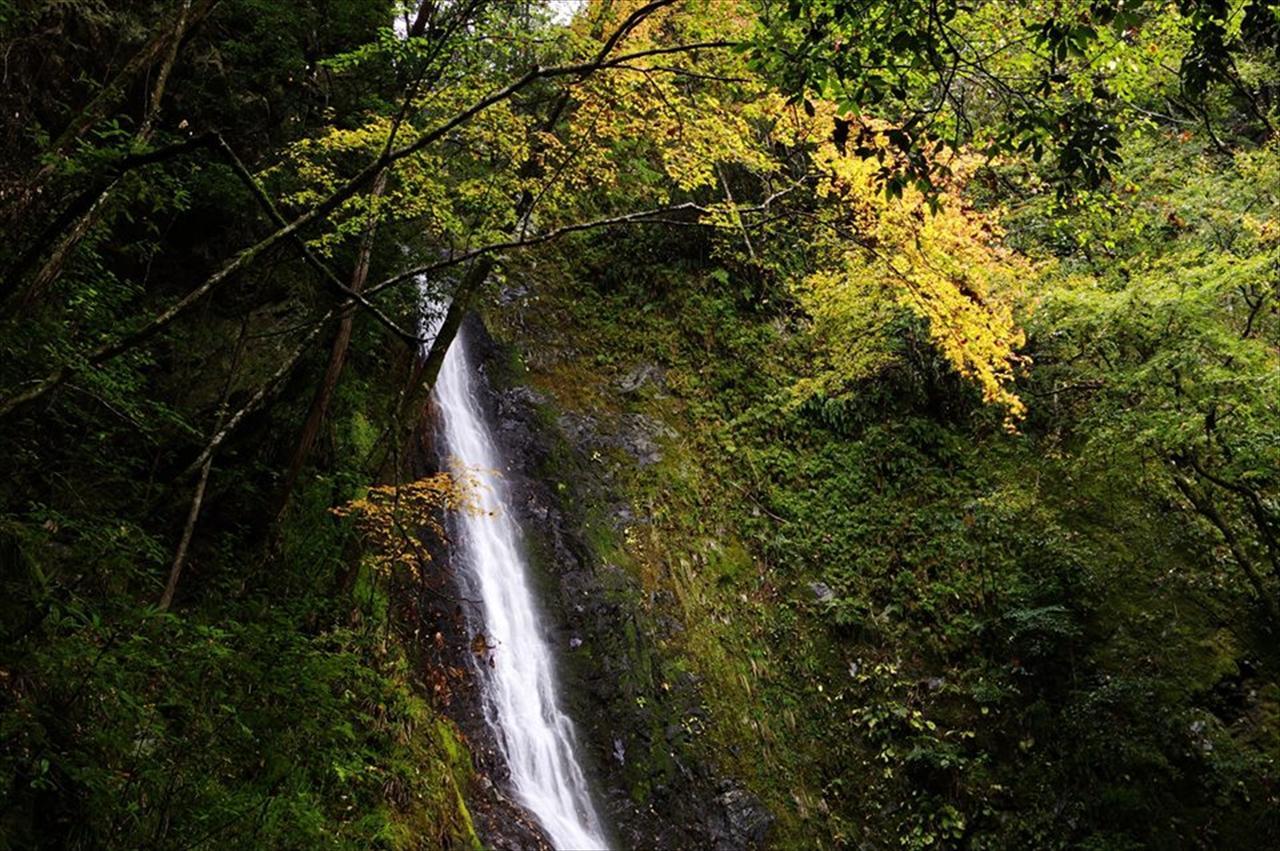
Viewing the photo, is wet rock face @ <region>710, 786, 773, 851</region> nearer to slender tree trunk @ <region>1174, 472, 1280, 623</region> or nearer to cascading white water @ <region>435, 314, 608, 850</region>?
cascading white water @ <region>435, 314, 608, 850</region>

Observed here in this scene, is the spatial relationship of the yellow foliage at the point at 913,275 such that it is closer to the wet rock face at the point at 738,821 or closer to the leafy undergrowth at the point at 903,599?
the leafy undergrowth at the point at 903,599

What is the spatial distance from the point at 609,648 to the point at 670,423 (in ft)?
15.9

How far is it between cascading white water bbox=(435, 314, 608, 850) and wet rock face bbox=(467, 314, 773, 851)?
247 mm

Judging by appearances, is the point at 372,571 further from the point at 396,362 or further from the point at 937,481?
the point at 937,481

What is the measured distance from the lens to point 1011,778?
10.0m

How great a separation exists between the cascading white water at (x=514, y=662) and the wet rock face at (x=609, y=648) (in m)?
0.25

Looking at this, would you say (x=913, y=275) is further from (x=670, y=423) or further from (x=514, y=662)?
(x=514, y=662)

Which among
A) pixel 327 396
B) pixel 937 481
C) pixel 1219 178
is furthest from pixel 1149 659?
pixel 327 396

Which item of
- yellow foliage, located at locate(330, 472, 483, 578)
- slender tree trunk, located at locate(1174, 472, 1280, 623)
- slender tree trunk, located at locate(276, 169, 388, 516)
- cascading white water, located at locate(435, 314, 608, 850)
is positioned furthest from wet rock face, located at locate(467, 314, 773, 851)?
slender tree trunk, located at locate(1174, 472, 1280, 623)

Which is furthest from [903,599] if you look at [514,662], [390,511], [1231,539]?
[390,511]

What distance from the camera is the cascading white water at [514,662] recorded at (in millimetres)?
8852

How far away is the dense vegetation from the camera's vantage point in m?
3.73

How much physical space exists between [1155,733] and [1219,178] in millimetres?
6793

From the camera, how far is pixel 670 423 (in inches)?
559
